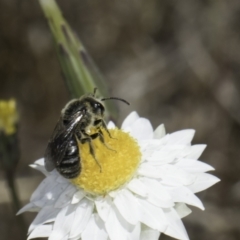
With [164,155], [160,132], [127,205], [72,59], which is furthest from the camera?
[72,59]

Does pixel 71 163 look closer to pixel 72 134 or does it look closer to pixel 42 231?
pixel 72 134

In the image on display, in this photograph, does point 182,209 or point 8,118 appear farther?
point 8,118

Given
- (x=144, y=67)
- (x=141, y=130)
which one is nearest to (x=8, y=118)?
(x=141, y=130)

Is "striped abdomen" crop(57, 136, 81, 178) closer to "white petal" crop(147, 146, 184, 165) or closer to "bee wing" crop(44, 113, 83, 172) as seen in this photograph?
"bee wing" crop(44, 113, 83, 172)

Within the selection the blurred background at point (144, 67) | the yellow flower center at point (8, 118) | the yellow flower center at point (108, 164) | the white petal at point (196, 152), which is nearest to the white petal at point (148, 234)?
the yellow flower center at point (108, 164)

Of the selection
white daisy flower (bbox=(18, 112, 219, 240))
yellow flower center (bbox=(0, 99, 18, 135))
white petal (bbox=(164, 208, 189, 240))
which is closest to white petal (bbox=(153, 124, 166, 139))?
white daisy flower (bbox=(18, 112, 219, 240))

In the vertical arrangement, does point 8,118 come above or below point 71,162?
above
